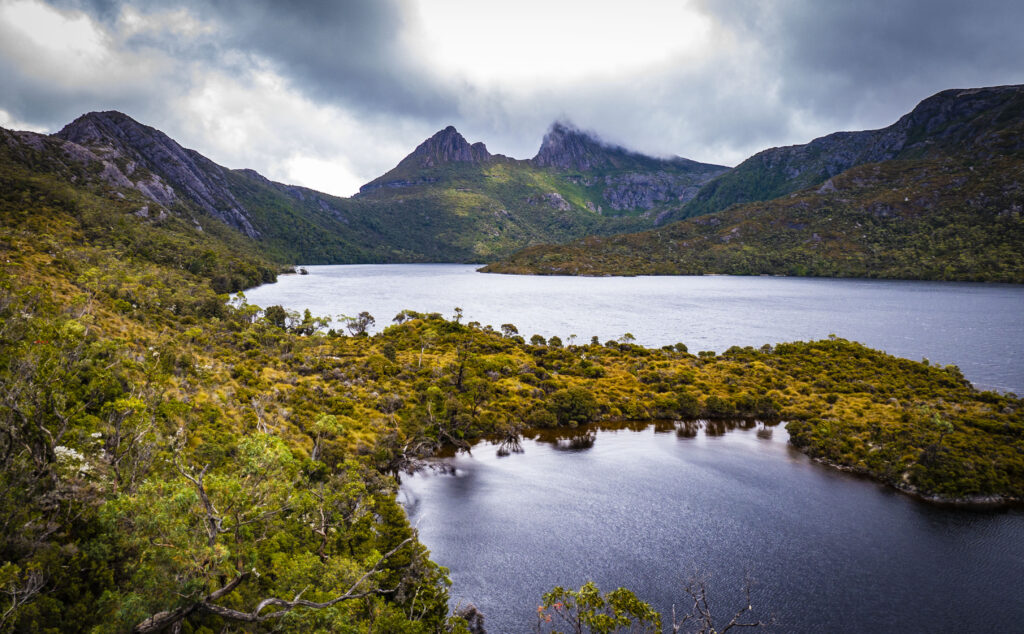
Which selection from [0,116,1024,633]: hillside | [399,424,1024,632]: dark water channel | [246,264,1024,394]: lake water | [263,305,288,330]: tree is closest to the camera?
[0,116,1024,633]: hillside

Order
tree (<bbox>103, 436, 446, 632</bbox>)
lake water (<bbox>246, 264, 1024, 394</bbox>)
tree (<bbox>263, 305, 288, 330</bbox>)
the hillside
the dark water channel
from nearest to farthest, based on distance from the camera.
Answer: tree (<bbox>103, 436, 446, 632</bbox>)
the hillside
the dark water channel
lake water (<bbox>246, 264, 1024, 394</bbox>)
tree (<bbox>263, 305, 288, 330</bbox>)

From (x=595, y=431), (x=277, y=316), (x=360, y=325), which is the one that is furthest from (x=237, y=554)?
(x=277, y=316)

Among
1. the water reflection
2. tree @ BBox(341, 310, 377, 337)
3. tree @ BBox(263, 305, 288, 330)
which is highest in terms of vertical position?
tree @ BBox(263, 305, 288, 330)

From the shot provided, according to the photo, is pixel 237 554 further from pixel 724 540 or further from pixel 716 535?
pixel 716 535

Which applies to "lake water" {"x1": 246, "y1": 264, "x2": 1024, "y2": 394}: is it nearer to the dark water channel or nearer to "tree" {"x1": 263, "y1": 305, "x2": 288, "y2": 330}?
"tree" {"x1": 263, "y1": 305, "x2": 288, "y2": 330}

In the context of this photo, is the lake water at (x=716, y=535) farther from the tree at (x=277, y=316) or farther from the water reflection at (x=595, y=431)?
the tree at (x=277, y=316)

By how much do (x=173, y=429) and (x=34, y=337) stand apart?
10.1m

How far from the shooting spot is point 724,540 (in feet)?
120

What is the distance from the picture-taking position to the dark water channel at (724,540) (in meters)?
29.5

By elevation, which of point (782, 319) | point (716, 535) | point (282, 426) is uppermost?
point (782, 319)

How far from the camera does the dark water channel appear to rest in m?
29.5

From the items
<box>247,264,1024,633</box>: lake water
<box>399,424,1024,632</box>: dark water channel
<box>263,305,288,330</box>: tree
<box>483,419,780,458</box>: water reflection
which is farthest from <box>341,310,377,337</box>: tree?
<box>399,424,1024,632</box>: dark water channel

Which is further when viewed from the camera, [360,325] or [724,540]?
[360,325]

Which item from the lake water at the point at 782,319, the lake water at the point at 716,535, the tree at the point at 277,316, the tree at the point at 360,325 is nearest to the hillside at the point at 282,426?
the tree at the point at 277,316
